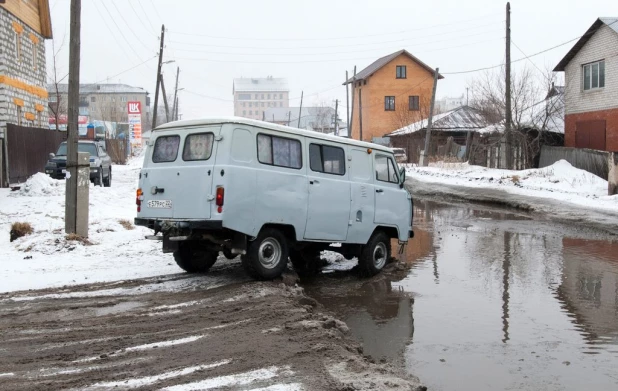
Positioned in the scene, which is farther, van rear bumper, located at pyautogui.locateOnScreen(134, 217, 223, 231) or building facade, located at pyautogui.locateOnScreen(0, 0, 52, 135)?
building facade, located at pyautogui.locateOnScreen(0, 0, 52, 135)

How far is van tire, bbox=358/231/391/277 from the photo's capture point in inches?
407

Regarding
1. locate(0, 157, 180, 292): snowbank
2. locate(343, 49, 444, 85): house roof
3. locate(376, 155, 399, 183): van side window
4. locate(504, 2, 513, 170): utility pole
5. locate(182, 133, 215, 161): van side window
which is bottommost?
locate(0, 157, 180, 292): snowbank

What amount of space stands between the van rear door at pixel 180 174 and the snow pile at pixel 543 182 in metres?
14.8

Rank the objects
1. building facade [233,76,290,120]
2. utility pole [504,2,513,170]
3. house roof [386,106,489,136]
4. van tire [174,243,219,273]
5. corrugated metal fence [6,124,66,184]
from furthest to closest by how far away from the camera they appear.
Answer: building facade [233,76,290,120], house roof [386,106,489,136], utility pole [504,2,513,170], corrugated metal fence [6,124,66,184], van tire [174,243,219,273]

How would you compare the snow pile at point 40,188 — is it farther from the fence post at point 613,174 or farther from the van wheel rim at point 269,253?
the fence post at point 613,174

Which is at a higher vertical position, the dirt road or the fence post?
the fence post

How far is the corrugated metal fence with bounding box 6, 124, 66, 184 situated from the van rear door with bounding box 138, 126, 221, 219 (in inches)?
589

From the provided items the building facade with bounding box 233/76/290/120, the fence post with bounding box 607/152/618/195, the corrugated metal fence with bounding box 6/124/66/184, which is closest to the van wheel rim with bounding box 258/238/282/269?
the corrugated metal fence with bounding box 6/124/66/184

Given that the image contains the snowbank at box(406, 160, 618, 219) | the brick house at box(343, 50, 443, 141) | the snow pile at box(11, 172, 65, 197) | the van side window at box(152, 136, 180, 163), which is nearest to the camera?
the van side window at box(152, 136, 180, 163)

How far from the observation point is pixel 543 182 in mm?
28000

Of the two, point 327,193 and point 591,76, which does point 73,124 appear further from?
point 591,76

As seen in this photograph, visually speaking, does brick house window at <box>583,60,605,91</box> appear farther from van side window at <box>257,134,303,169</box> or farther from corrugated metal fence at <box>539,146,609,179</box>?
van side window at <box>257,134,303,169</box>

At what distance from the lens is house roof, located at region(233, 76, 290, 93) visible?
18600 cm

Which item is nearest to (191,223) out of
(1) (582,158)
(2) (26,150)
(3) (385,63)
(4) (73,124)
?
(4) (73,124)
